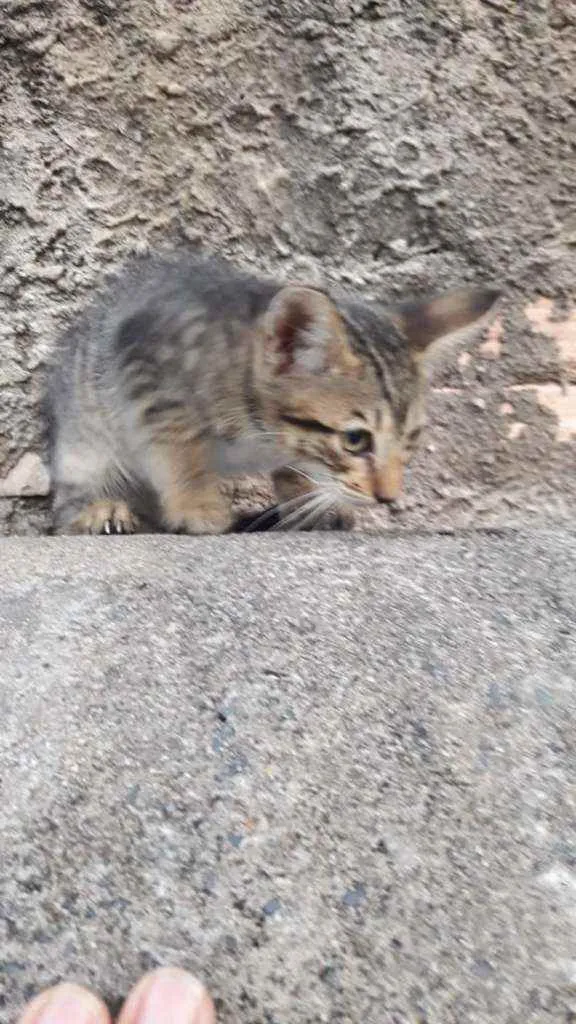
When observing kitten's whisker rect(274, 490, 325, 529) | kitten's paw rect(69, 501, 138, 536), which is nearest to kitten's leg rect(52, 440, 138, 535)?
kitten's paw rect(69, 501, 138, 536)

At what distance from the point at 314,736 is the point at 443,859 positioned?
25cm

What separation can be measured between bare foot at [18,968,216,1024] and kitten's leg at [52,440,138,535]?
126cm

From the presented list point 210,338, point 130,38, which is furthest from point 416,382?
point 130,38

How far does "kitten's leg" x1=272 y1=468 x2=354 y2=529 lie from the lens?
2.30 metres

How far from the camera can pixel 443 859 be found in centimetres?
136

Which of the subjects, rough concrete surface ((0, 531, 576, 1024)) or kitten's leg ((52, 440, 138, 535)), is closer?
rough concrete surface ((0, 531, 576, 1024))

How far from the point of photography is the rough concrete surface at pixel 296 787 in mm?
1259

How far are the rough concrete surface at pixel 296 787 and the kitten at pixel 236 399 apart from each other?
0.40m

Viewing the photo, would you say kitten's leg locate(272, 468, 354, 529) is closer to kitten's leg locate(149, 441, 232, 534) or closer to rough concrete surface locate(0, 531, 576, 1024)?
kitten's leg locate(149, 441, 232, 534)

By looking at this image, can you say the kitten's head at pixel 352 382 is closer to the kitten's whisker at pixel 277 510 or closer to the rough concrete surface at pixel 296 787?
the kitten's whisker at pixel 277 510

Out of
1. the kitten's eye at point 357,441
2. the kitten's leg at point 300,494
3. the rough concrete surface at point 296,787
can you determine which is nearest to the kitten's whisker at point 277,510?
the kitten's leg at point 300,494

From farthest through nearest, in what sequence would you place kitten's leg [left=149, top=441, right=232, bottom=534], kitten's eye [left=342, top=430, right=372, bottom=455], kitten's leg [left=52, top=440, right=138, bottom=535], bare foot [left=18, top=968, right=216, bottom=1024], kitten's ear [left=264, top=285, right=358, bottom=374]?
1. kitten's leg [left=52, top=440, right=138, bottom=535]
2. kitten's leg [left=149, top=441, right=232, bottom=534]
3. kitten's eye [left=342, top=430, right=372, bottom=455]
4. kitten's ear [left=264, top=285, right=358, bottom=374]
5. bare foot [left=18, top=968, right=216, bottom=1024]

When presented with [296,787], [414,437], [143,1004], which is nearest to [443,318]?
[414,437]

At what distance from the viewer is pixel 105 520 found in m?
2.36
